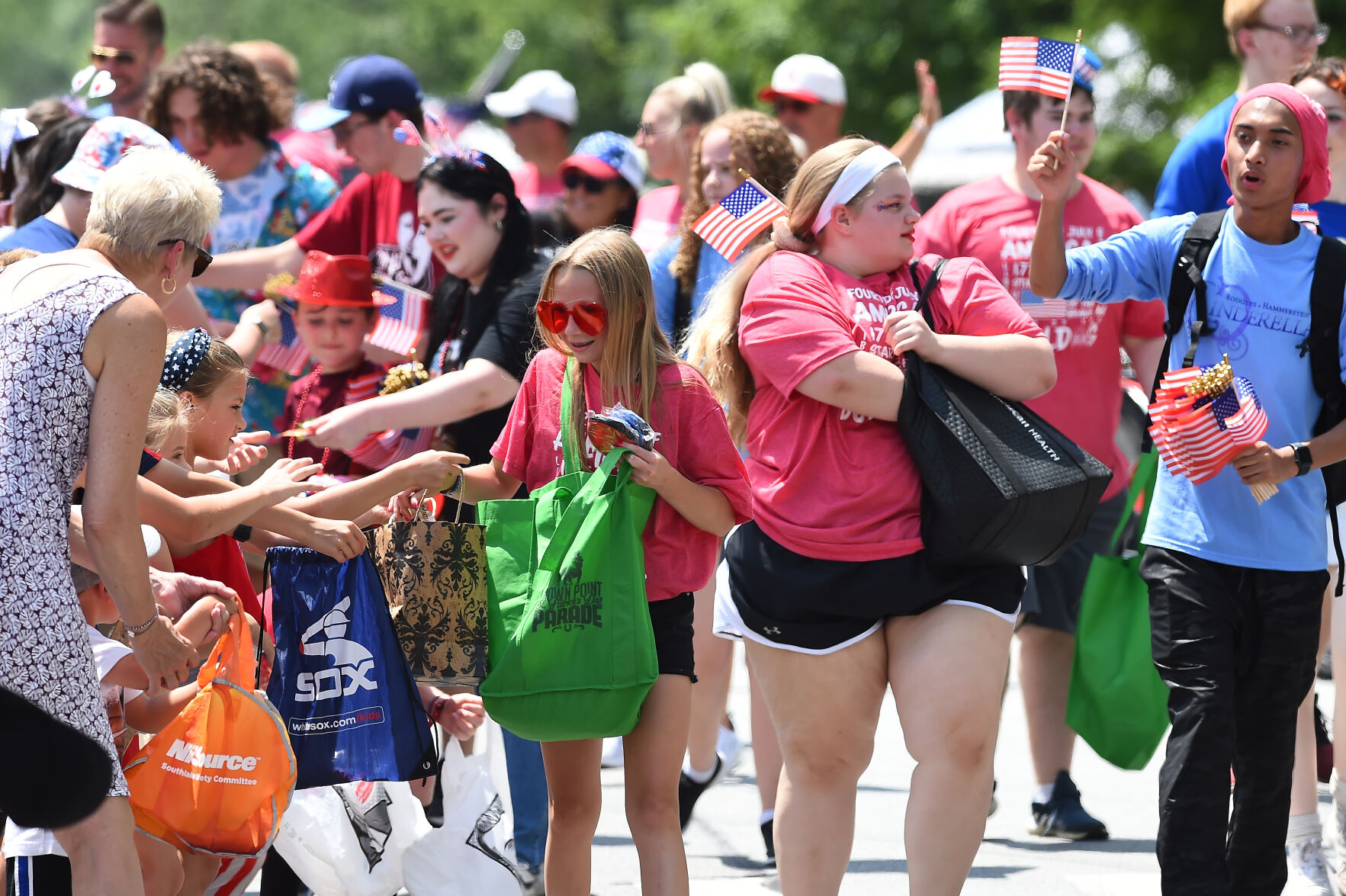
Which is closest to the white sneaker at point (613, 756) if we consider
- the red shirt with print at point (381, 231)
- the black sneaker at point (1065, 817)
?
the black sneaker at point (1065, 817)

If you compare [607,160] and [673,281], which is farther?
[607,160]

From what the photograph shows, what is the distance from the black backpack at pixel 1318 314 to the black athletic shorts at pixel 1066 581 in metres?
1.39

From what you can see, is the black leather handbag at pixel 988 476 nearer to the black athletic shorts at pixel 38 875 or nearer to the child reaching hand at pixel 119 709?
the child reaching hand at pixel 119 709

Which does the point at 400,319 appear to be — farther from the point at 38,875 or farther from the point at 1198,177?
the point at 1198,177

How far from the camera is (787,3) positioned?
24156 mm

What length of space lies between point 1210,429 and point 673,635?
4.75 feet

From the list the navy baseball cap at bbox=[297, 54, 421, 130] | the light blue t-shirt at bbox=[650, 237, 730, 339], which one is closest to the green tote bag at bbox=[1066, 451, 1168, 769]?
the light blue t-shirt at bbox=[650, 237, 730, 339]

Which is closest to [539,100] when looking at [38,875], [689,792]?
[689,792]

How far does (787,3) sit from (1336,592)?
20.9 metres

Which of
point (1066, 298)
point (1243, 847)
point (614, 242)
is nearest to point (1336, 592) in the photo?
point (1243, 847)

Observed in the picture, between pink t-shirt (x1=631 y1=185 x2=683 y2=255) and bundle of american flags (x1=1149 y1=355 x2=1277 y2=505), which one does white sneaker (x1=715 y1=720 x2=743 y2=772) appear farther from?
bundle of american flags (x1=1149 y1=355 x2=1277 y2=505)

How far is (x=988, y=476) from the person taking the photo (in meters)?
3.75

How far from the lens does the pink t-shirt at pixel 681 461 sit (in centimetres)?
391

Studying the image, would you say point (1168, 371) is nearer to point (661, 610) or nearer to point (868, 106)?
point (661, 610)
